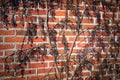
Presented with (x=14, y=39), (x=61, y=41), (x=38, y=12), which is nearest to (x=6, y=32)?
(x=14, y=39)

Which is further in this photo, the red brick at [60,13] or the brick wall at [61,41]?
the red brick at [60,13]

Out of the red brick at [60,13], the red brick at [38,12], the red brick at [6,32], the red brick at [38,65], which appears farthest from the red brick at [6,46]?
the red brick at [60,13]

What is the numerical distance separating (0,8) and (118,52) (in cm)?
147

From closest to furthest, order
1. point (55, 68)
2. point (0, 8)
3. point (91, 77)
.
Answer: point (0, 8) → point (55, 68) → point (91, 77)

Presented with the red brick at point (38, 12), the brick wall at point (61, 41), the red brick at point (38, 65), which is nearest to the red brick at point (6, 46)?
the brick wall at point (61, 41)

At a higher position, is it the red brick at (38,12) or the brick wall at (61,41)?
the red brick at (38,12)

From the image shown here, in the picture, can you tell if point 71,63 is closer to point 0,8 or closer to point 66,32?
point 66,32

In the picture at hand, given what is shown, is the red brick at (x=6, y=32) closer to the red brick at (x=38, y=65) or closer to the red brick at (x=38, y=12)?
the red brick at (x=38, y=12)

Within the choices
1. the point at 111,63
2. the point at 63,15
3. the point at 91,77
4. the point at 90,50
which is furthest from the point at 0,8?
the point at 111,63

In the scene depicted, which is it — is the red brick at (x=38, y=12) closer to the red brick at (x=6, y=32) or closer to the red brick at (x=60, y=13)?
the red brick at (x=60, y=13)

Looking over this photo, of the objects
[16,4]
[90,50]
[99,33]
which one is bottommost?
[90,50]

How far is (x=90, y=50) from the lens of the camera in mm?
2221

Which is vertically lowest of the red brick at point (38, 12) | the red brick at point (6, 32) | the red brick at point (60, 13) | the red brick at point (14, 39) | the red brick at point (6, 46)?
the red brick at point (6, 46)

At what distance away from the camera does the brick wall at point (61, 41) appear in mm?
1947
